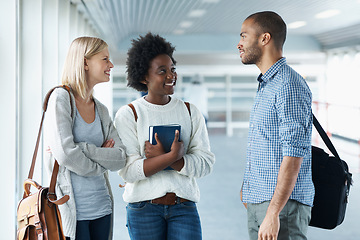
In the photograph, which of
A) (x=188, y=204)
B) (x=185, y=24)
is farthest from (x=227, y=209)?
(x=185, y=24)

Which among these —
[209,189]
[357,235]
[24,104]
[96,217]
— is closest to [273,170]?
[96,217]

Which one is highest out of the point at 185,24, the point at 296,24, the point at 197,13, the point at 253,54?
the point at 296,24

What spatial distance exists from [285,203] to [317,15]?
35.1ft

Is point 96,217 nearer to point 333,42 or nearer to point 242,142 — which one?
point 242,142

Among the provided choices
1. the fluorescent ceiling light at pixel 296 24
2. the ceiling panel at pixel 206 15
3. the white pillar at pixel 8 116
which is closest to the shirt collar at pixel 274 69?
the white pillar at pixel 8 116

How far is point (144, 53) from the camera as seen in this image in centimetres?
262

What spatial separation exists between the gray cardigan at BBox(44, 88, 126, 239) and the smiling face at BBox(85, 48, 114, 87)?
18 cm

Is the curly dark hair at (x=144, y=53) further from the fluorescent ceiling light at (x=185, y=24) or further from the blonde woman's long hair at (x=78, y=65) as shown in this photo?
the fluorescent ceiling light at (x=185, y=24)

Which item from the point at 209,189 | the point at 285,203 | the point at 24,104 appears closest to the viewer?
the point at 285,203

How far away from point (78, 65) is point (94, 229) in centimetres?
92

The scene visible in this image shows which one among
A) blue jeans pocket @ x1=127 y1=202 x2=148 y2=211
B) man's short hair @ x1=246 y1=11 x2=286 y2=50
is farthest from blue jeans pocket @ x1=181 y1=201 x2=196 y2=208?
man's short hair @ x1=246 y1=11 x2=286 y2=50

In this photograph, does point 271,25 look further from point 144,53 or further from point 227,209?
point 227,209

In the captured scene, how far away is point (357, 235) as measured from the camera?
5.33 metres

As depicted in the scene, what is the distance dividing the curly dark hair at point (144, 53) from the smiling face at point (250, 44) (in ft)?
1.77
